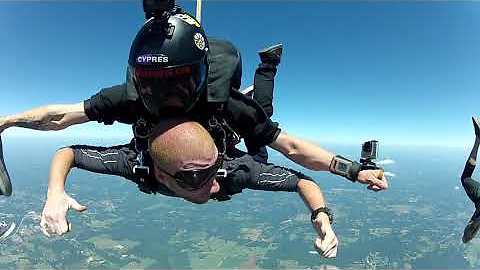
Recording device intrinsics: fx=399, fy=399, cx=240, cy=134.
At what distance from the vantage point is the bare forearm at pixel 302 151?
215cm

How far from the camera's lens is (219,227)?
189ft

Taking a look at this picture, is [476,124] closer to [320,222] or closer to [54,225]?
[320,222]

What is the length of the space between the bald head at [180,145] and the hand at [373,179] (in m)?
0.76

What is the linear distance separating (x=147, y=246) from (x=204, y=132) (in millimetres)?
47043

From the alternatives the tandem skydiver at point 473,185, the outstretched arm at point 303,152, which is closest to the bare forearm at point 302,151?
the outstretched arm at point 303,152

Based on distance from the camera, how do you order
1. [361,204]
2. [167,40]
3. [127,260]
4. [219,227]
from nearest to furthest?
[167,40] < [127,260] < [219,227] < [361,204]

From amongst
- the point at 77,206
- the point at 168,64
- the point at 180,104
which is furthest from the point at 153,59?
the point at 77,206

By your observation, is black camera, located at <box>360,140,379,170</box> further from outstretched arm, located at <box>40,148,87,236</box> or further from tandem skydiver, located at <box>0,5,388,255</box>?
outstretched arm, located at <box>40,148,87,236</box>

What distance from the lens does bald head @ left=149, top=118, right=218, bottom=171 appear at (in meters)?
1.80

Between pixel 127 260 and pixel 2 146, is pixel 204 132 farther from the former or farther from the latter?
pixel 127 260

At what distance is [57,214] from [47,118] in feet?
2.40

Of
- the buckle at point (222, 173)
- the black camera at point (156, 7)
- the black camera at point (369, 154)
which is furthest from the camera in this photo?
the buckle at point (222, 173)

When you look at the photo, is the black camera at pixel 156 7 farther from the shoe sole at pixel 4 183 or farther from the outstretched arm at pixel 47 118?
the shoe sole at pixel 4 183

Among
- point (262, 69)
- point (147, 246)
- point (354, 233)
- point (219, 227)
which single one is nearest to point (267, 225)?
point (219, 227)
